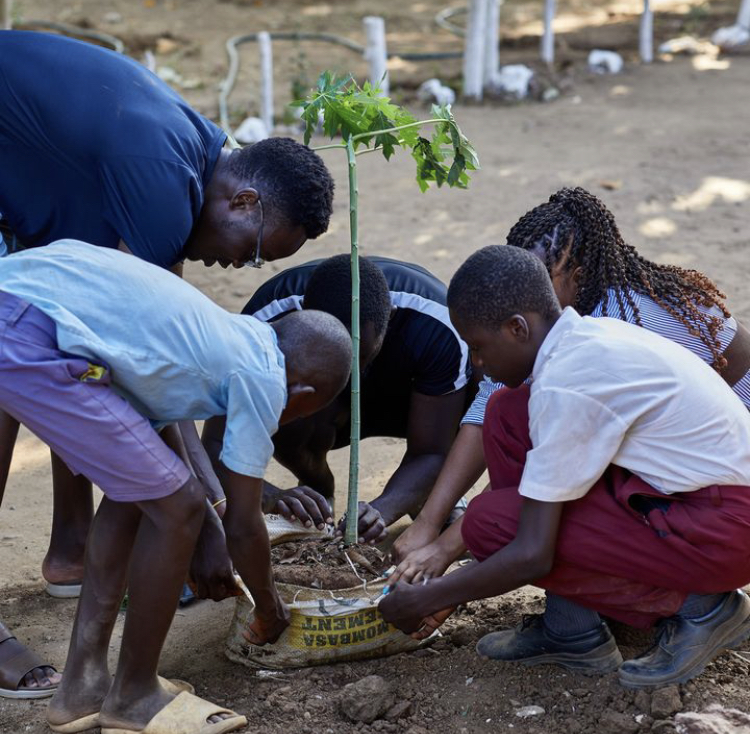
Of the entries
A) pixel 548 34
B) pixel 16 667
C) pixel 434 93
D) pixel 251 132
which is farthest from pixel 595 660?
pixel 548 34

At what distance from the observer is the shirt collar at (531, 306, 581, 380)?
2.34 metres

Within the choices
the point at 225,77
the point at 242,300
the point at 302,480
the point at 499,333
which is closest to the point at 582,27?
the point at 225,77

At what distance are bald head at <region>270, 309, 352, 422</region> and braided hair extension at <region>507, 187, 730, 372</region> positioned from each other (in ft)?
2.22

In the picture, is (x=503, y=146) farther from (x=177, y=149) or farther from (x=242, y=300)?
(x=177, y=149)

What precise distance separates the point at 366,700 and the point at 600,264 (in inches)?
48.5

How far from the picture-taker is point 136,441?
2182mm

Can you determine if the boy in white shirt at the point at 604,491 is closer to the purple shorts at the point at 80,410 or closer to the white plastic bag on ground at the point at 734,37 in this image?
the purple shorts at the point at 80,410

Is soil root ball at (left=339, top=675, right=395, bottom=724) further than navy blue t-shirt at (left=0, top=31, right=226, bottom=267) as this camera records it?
No

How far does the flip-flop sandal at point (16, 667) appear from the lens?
8.38 ft

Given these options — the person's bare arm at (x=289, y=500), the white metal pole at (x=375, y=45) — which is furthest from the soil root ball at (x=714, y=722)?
the white metal pole at (x=375, y=45)

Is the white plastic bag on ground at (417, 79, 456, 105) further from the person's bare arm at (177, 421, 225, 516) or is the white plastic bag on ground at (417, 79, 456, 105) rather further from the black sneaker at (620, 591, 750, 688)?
the black sneaker at (620, 591, 750, 688)

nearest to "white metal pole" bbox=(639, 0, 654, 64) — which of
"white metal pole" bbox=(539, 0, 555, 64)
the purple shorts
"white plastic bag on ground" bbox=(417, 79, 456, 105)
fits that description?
"white metal pole" bbox=(539, 0, 555, 64)

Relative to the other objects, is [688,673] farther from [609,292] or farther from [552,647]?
[609,292]

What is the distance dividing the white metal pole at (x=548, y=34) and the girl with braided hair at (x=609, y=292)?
21.1 feet
